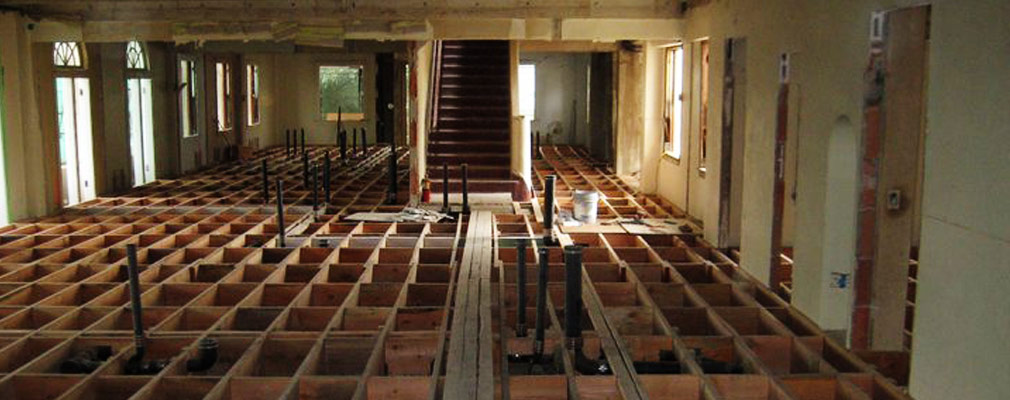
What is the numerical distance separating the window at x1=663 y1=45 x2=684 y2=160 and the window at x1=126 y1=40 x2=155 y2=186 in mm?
6959

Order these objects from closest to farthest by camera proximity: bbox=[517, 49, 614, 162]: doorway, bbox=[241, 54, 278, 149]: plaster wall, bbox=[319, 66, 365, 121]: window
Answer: bbox=[241, 54, 278, 149]: plaster wall, bbox=[517, 49, 614, 162]: doorway, bbox=[319, 66, 365, 121]: window

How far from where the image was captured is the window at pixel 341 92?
20062 millimetres

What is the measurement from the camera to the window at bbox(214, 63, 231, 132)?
1617 centimetres

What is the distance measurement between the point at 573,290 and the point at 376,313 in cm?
145

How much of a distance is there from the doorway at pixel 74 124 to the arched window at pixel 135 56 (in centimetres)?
125

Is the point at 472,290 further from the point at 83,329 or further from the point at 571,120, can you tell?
the point at 571,120

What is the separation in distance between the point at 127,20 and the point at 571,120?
37.5 feet

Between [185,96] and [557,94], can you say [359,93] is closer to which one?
[557,94]

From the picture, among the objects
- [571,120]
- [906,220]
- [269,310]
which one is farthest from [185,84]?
[906,220]

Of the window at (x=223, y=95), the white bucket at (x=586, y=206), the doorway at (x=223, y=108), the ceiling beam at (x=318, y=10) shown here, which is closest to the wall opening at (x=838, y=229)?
the white bucket at (x=586, y=206)

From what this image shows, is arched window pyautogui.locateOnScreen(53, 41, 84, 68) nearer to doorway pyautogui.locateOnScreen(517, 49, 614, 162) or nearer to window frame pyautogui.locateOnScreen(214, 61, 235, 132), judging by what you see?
window frame pyautogui.locateOnScreen(214, 61, 235, 132)

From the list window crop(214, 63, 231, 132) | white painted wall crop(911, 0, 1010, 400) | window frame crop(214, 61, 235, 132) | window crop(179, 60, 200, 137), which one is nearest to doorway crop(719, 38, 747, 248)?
white painted wall crop(911, 0, 1010, 400)

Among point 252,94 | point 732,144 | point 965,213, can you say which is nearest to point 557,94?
point 252,94

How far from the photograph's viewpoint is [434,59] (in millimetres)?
13344
